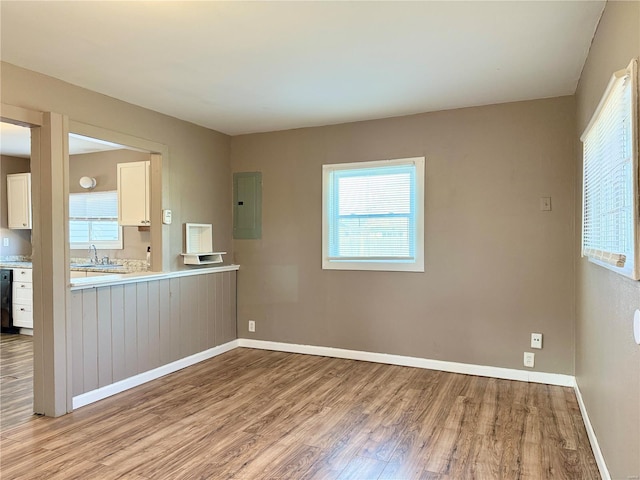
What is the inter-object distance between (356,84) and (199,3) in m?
1.45

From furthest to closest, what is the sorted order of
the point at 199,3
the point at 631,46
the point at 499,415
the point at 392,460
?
the point at 499,415 < the point at 392,460 < the point at 199,3 < the point at 631,46

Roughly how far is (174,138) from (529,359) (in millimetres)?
3822

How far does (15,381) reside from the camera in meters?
3.74

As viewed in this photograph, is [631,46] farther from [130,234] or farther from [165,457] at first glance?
[130,234]

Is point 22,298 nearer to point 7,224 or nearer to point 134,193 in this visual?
point 7,224

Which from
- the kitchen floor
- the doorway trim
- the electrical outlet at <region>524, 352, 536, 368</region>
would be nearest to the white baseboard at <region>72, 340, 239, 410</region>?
the doorway trim

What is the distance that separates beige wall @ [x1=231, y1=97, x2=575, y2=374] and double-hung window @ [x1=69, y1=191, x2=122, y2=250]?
2217mm

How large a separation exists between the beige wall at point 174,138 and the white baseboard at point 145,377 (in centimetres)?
93

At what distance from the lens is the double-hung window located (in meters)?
5.76

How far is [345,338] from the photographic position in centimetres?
447

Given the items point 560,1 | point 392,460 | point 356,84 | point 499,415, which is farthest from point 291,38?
point 499,415

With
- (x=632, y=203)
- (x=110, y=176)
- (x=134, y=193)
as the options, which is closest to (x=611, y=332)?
(x=632, y=203)

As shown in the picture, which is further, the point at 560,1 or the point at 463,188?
the point at 463,188

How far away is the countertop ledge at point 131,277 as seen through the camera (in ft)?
10.6
